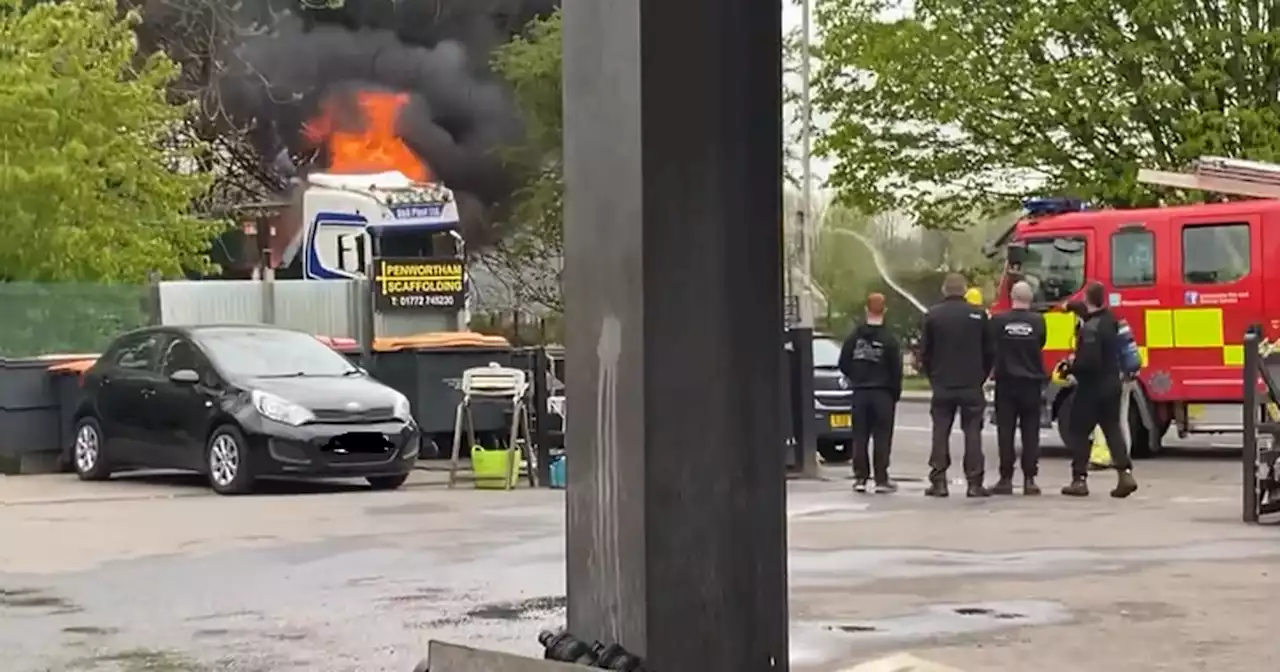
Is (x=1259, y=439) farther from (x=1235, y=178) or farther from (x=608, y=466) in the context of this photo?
(x=608, y=466)

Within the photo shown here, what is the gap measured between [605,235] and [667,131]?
0.97 ft

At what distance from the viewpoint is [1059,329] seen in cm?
2112

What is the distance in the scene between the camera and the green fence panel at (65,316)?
20.5 m

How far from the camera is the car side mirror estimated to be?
16.4m

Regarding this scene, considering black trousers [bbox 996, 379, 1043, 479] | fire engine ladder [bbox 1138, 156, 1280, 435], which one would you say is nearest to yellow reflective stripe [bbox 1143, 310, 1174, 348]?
fire engine ladder [bbox 1138, 156, 1280, 435]

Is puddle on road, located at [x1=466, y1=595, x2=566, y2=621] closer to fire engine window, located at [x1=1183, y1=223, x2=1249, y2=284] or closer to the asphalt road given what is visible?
the asphalt road

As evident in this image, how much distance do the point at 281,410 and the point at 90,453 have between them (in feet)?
9.59

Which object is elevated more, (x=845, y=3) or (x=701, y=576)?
(x=845, y=3)

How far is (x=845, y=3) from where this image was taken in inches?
1294

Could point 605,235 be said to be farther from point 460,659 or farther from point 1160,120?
point 1160,120

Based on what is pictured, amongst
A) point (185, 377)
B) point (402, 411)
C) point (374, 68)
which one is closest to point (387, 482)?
point (402, 411)

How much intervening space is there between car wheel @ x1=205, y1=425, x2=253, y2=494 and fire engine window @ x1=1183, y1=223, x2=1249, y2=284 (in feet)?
33.5

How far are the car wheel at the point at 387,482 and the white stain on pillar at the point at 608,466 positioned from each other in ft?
38.9

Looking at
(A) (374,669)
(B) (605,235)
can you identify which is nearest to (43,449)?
(A) (374,669)
